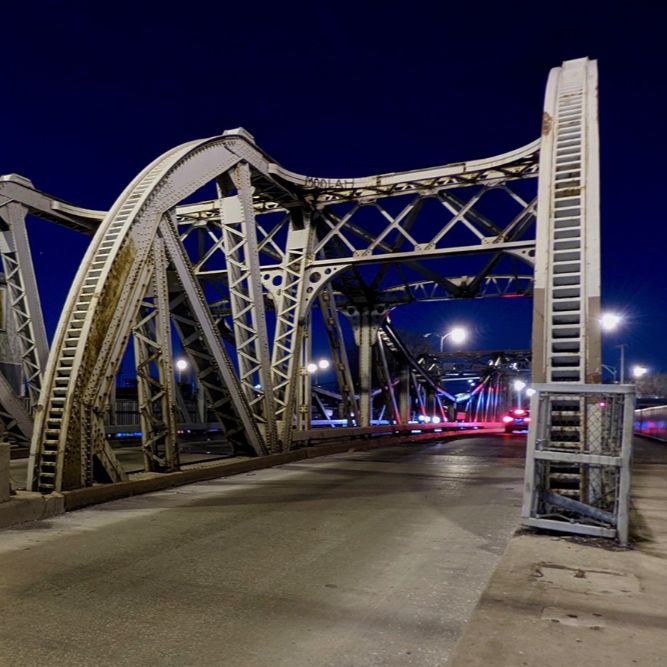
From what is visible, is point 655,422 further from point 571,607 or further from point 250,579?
point 250,579

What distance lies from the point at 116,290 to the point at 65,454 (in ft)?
8.19

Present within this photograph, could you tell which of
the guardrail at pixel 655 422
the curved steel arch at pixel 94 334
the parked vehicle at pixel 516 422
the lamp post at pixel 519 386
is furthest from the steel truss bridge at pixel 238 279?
the lamp post at pixel 519 386

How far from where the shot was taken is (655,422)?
34281 millimetres

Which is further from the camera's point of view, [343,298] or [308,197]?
[343,298]

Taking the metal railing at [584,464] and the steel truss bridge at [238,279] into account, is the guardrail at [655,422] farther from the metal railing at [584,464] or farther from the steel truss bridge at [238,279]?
the metal railing at [584,464]

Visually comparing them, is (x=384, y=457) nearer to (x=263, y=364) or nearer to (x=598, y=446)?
(x=263, y=364)

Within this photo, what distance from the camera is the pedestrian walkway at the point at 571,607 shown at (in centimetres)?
329

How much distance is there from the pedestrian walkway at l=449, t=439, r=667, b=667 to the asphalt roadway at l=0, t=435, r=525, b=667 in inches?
11.5

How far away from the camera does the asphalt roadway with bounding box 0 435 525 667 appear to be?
142 inches

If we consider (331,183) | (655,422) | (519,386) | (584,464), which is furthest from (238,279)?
(519,386)

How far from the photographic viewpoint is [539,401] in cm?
656

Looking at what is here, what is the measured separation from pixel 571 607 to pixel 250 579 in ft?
8.43

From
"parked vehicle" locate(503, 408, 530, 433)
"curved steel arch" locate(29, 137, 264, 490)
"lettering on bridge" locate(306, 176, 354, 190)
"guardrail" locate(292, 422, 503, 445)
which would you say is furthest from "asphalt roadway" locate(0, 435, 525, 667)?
"parked vehicle" locate(503, 408, 530, 433)

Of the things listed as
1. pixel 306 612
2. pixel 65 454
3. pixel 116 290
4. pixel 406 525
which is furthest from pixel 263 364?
pixel 306 612
